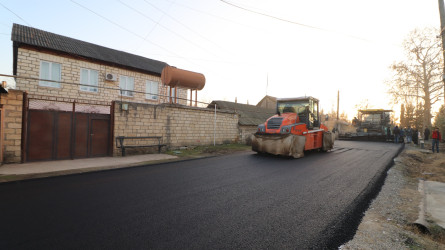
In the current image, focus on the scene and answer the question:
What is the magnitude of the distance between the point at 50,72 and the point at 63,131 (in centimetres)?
727

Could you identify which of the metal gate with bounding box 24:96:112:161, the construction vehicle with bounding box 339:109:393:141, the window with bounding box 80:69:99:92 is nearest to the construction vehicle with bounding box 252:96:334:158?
the metal gate with bounding box 24:96:112:161

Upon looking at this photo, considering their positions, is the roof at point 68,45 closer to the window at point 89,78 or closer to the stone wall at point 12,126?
the window at point 89,78

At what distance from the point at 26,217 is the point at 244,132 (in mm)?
14701

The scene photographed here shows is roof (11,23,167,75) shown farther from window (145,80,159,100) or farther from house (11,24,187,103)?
window (145,80,159,100)

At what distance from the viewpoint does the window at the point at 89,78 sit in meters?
14.7

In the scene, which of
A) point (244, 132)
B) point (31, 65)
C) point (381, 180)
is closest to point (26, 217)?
point (381, 180)

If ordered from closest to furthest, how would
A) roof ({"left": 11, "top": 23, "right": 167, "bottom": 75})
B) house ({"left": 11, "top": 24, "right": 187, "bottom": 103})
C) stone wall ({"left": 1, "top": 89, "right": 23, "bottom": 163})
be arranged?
stone wall ({"left": 1, "top": 89, "right": 23, "bottom": 163}) < house ({"left": 11, "top": 24, "right": 187, "bottom": 103}) < roof ({"left": 11, "top": 23, "right": 167, "bottom": 75})

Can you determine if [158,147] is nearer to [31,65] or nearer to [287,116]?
[287,116]

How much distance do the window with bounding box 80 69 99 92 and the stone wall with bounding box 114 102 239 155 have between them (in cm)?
625

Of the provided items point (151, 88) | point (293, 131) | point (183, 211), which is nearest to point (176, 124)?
point (293, 131)

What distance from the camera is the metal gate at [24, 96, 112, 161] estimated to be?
823 cm

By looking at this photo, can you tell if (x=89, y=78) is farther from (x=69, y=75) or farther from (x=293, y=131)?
(x=293, y=131)

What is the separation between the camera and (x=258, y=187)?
504 centimetres

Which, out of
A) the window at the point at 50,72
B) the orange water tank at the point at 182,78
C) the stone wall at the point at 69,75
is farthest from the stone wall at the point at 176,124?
the window at the point at 50,72
